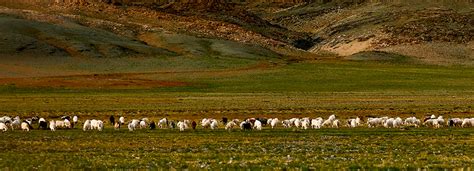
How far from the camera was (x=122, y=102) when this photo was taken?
70.4m

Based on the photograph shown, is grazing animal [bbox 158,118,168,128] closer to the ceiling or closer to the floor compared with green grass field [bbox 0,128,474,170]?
closer to the ceiling

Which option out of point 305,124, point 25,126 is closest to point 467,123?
point 305,124

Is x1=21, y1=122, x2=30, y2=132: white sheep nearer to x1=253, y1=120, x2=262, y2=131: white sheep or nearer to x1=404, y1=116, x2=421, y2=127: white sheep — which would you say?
x1=253, y1=120, x2=262, y2=131: white sheep

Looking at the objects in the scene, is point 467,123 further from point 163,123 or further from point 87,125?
point 87,125

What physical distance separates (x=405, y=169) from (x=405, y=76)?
108m

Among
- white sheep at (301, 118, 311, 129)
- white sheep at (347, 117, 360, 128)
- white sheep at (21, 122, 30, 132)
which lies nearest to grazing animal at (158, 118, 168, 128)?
white sheep at (21, 122, 30, 132)

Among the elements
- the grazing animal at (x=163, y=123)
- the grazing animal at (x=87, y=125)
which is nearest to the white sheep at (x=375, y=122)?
the grazing animal at (x=163, y=123)

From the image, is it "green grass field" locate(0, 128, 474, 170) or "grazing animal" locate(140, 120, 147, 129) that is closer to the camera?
"green grass field" locate(0, 128, 474, 170)

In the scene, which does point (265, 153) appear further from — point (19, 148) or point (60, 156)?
point (19, 148)

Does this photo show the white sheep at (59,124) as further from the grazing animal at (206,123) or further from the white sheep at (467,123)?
the white sheep at (467,123)

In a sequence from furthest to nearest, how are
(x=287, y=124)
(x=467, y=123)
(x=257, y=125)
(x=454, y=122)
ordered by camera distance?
(x=287, y=124)
(x=454, y=122)
(x=467, y=123)
(x=257, y=125)

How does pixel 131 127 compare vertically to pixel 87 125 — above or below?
below

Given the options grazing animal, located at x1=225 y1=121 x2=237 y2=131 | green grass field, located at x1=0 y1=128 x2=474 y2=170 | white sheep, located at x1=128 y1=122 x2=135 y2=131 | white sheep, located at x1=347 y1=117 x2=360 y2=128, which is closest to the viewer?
green grass field, located at x1=0 y1=128 x2=474 y2=170

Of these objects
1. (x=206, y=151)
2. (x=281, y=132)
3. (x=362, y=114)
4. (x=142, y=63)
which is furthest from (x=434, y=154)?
(x=142, y=63)
